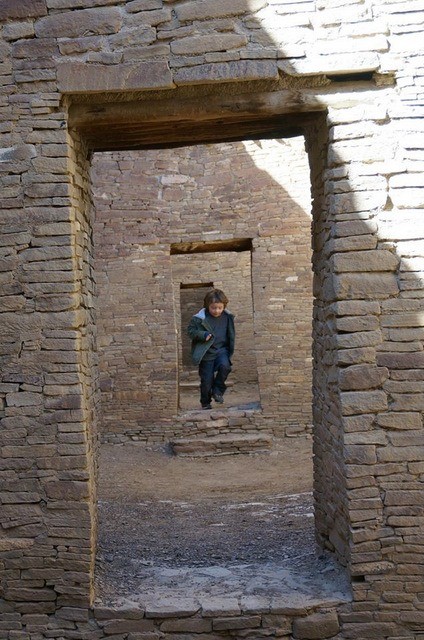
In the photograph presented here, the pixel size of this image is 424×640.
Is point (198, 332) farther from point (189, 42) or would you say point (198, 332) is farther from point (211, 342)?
point (189, 42)

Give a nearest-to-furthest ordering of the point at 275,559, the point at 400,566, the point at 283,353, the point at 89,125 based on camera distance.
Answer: the point at 400,566 < the point at 89,125 < the point at 275,559 < the point at 283,353

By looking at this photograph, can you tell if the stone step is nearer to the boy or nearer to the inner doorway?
the inner doorway

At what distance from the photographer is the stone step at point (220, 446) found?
9.03m

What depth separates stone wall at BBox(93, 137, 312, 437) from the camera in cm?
948

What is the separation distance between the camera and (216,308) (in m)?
9.61

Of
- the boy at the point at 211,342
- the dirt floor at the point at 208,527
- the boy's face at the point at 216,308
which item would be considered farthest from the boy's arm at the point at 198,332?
the dirt floor at the point at 208,527

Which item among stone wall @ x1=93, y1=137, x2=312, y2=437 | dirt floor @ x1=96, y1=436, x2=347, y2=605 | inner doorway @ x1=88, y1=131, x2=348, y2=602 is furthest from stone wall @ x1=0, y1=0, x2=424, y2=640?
stone wall @ x1=93, y1=137, x2=312, y2=437

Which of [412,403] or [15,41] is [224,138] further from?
[412,403]

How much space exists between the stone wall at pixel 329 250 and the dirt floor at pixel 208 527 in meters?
0.41

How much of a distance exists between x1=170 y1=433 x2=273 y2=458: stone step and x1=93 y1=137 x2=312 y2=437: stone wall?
1.43 ft

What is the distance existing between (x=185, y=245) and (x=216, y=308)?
101cm

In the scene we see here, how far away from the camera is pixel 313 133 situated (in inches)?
169

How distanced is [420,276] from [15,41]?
101 inches

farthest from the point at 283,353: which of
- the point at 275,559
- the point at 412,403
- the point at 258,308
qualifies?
the point at 412,403
